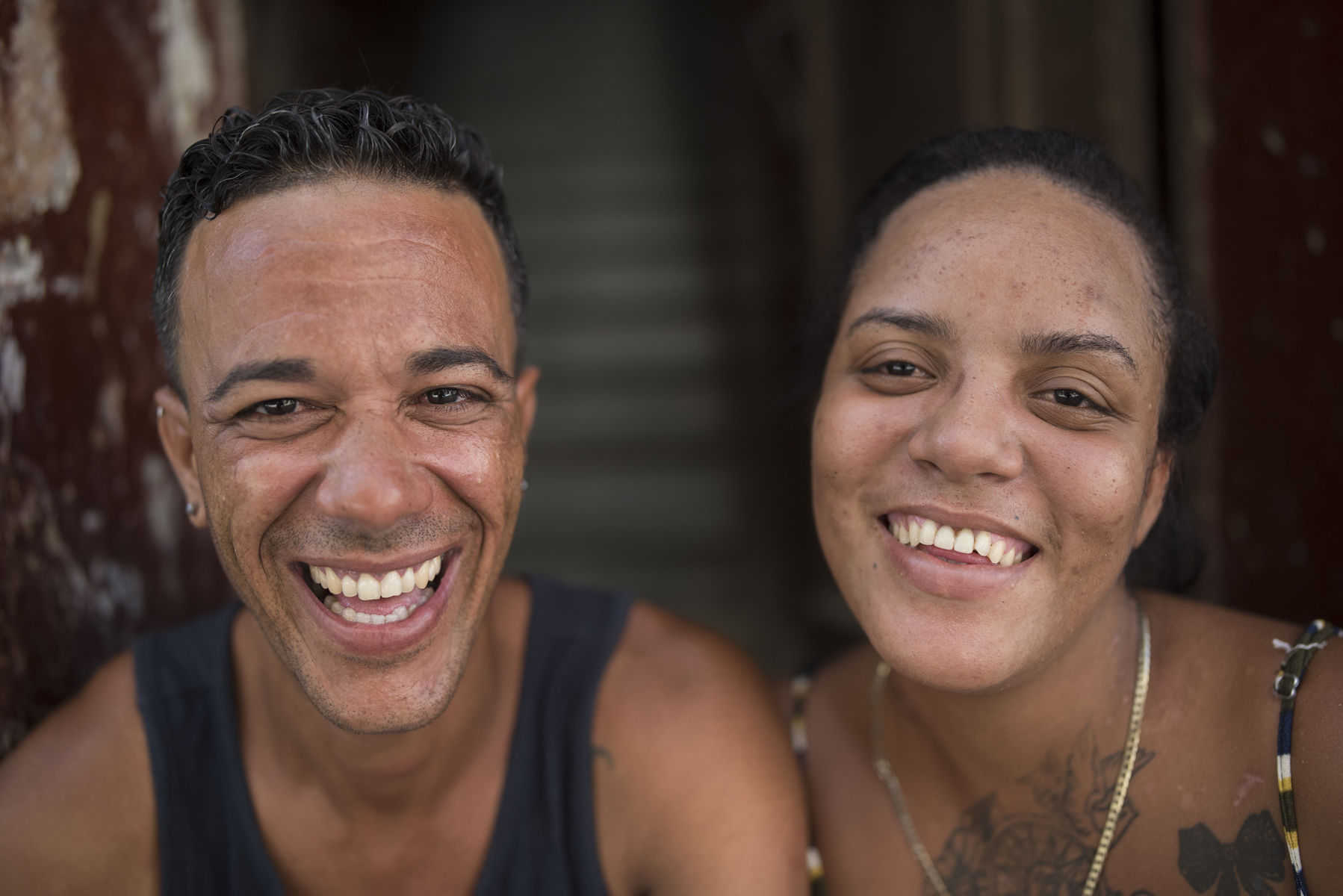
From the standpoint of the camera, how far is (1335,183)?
7.27 feet

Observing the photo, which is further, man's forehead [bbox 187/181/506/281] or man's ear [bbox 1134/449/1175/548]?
man's ear [bbox 1134/449/1175/548]

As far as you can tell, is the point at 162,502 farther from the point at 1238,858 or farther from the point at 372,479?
the point at 1238,858

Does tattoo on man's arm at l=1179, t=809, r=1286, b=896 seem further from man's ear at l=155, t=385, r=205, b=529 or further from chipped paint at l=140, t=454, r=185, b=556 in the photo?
chipped paint at l=140, t=454, r=185, b=556

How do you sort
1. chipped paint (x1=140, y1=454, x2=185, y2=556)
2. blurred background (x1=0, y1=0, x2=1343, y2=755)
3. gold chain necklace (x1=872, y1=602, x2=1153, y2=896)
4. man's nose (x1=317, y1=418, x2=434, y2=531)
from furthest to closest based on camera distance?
chipped paint (x1=140, y1=454, x2=185, y2=556), blurred background (x1=0, y1=0, x2=1343, y2=755), gold chain necklace (x1=872, y1=602, x2=1153, y2=896), man's nose (x1=317, y1=418, x2=434, y2=531)

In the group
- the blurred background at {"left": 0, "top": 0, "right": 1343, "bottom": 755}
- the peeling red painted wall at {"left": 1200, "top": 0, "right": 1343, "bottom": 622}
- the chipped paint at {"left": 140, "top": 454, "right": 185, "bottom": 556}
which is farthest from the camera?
the chipped paint at {"left": 140, "top": 454, "right": 185, "bottom": 556}

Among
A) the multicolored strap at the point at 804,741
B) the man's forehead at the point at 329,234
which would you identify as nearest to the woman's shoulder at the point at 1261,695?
the multicolored strap at the point at 804,741

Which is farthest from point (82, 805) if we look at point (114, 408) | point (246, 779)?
point (114, 408)

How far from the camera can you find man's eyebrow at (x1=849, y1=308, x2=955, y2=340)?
164 centimetres

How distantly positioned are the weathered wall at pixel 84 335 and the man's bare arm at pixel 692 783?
112 cm

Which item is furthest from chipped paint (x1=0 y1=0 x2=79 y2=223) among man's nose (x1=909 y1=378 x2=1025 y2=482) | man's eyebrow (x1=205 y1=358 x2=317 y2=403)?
man's nose (x1=909 y1=378 x2=1025 y2=482)

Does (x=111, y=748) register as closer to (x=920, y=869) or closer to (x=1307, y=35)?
(x=920, y=869)

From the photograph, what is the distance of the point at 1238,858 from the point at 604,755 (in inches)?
42.3

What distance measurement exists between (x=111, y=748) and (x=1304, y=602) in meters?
2.59

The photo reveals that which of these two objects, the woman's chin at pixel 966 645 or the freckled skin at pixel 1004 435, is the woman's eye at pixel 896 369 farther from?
the woman's chin at pixel 966 645
